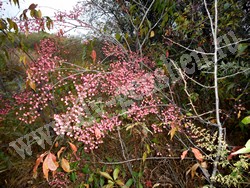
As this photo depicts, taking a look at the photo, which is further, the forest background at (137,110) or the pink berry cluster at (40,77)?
the forest background at (137,110)

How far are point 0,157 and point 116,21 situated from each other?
3.29m

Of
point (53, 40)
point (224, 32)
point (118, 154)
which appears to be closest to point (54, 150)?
point (118, 154)

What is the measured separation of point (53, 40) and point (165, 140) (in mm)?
1853

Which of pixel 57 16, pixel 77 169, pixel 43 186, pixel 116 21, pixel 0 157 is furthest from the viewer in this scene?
pixel 116 21

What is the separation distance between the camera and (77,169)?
2.04 metres

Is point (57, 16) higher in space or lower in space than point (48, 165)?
higher

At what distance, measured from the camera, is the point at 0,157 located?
2.36 meters

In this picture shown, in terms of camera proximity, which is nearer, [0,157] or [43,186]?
[43,186]

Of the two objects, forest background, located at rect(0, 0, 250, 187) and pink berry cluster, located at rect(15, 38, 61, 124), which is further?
forest background, located at rect(0, 0, 250, 187)

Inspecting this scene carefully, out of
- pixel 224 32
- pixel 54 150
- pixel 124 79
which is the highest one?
pixel 224 32

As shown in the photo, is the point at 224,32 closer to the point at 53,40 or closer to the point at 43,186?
the point at 53,40

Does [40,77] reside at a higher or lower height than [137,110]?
higher

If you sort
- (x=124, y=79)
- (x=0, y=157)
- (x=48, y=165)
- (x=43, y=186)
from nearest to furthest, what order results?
(x=48, y=165) → (x=124, y=79) → (x=43, y=186) → (x=0, y=157)

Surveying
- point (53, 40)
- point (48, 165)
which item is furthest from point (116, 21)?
point (48, 165)
